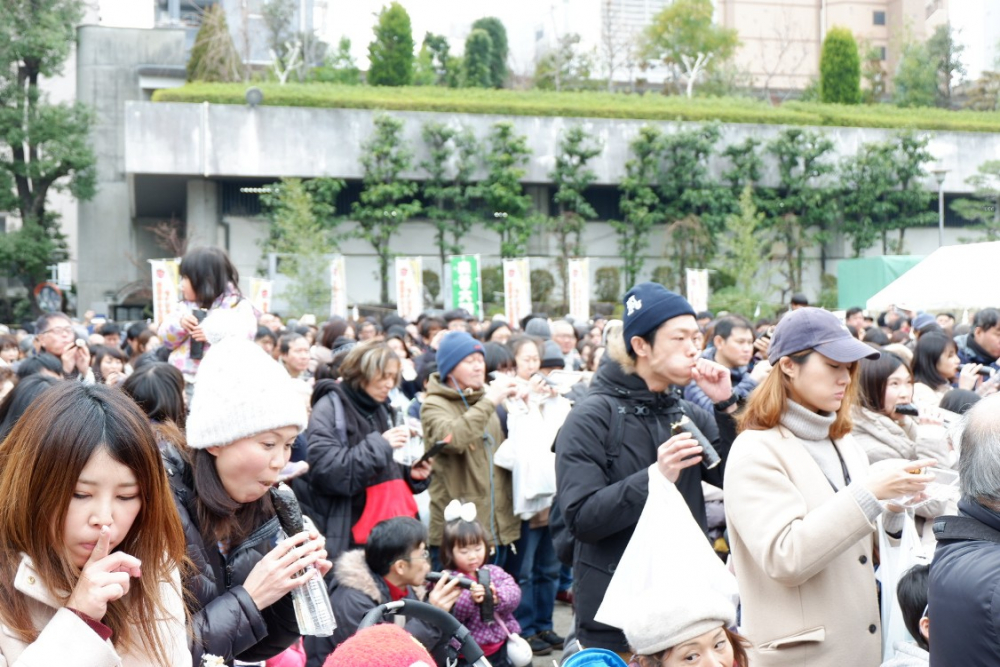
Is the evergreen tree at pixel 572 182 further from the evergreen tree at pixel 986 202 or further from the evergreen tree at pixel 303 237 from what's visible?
the evergreen tree at pixel 986 202

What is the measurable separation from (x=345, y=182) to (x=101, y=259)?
923 centimetres

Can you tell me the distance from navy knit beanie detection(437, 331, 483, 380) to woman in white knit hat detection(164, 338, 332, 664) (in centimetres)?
338

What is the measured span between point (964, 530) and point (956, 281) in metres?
6.41

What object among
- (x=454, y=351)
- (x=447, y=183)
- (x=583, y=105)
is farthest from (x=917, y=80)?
(x=454, y=351)

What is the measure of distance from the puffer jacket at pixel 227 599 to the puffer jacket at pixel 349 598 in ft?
5.24

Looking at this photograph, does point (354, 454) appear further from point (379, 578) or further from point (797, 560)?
point (797, 560)

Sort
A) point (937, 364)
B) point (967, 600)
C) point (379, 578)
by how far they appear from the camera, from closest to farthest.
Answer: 1. point (967, 600)
2. point (379, 578)
3. point (937, 364)

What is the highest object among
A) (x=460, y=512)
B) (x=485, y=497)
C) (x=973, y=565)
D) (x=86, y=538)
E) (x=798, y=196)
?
(x=798, y=196)

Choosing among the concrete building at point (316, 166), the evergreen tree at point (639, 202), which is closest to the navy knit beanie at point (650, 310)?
the concrete building at point (316, 166)

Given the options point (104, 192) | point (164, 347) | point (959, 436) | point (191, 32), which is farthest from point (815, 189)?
point (959, 436)

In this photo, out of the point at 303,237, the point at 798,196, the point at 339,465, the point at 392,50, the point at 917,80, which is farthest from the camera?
the point at 917,80

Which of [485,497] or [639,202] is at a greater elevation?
[639,202]

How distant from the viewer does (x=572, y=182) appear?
32.8 metres

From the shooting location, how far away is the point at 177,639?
213cm
